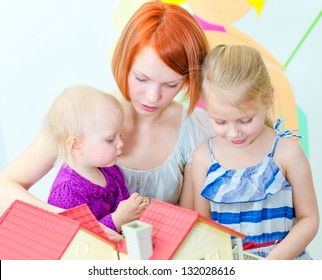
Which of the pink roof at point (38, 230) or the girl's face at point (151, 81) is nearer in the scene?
the pink roof at point (38, 230)

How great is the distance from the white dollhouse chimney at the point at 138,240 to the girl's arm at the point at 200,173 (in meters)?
0.55

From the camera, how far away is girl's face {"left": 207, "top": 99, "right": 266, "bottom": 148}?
3.79ft

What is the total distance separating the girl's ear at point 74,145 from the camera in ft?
3.89

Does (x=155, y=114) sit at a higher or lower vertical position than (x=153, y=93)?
lower

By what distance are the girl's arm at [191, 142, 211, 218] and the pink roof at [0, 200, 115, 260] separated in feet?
1.47

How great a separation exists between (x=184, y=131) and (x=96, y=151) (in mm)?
353

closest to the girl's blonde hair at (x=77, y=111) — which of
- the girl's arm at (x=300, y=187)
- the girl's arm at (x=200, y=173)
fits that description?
the girl's arm at (x=200, y=173)

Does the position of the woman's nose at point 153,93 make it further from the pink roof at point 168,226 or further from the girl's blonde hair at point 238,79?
the pink roof at point 168,226

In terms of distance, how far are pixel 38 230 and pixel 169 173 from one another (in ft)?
2.03

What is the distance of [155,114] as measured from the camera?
4.81ft

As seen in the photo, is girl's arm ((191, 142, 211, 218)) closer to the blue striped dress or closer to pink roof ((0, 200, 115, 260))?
the blue striped dress

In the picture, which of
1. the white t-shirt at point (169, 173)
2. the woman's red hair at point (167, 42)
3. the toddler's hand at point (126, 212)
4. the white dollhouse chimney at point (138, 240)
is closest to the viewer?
the white dollhouse chimney at point (138, 240)

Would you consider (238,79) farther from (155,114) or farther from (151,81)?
(155,114)

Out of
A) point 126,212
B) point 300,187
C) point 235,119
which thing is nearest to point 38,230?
point 126,212
